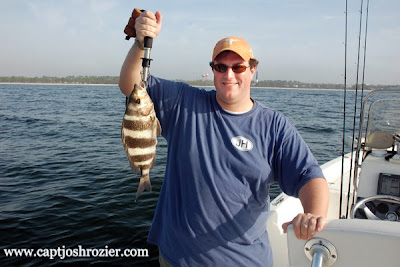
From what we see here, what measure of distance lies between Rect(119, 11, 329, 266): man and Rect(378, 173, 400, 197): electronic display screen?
2463 millimetres

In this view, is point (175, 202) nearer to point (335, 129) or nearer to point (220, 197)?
point (220, 197)

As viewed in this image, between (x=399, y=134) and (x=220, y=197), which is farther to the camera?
(x=399, y=134)

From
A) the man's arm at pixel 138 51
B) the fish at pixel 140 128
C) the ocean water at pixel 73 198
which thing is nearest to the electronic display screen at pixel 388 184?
the fish at pixel 140 128

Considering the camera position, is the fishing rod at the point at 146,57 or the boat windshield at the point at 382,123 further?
the boat windshield at the point at 382,123

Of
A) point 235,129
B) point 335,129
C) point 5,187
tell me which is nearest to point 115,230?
point 5,187

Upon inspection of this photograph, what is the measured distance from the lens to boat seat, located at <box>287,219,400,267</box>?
1650 millimetres

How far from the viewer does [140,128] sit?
7.23ft

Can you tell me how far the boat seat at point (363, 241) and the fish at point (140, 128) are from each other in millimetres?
1067

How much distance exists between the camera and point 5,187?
28.5 feet

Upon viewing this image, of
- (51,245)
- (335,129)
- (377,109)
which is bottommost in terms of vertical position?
(51,245)

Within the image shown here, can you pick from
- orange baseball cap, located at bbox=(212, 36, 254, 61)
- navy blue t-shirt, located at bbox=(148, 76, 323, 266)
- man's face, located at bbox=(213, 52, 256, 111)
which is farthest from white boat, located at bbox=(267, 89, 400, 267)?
orange baseball cap, located at bbox=(212, 36, 254, 61)

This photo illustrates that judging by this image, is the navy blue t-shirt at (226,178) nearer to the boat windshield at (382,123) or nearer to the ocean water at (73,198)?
the boat windshield at (382,123)

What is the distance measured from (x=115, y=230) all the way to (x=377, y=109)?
5.33 metres

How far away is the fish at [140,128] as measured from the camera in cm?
216
